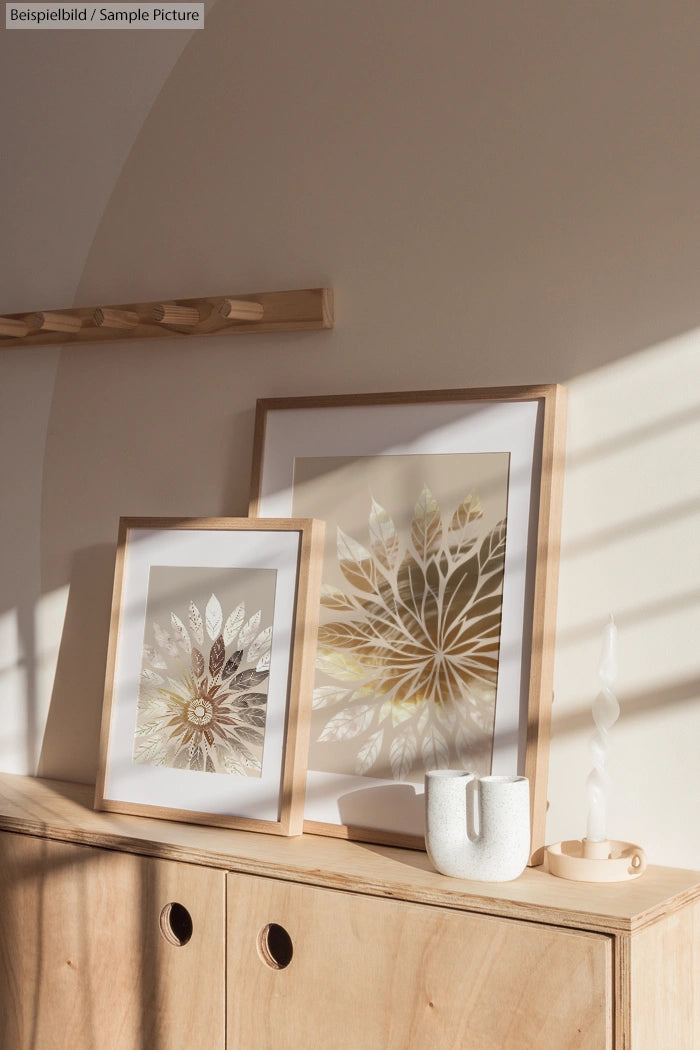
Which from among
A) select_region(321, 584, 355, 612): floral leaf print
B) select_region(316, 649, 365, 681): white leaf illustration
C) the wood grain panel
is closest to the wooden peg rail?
select_region(321, 584, 355, 612): floral leaf print

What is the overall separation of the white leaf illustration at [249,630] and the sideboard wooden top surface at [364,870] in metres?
0.29

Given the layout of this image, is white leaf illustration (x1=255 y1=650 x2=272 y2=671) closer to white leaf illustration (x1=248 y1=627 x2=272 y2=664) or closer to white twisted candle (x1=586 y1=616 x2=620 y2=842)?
white leaf illustration (x1=248 y1=627 x2=272 y2=664)

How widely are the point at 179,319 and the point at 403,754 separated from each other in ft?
2.73

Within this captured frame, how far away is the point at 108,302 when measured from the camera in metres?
2.10

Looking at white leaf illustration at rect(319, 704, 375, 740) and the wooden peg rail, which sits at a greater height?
the wooden peg rail

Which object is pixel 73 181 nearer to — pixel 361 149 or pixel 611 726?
pixel 361 149

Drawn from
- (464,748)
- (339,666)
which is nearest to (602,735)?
(464,748)

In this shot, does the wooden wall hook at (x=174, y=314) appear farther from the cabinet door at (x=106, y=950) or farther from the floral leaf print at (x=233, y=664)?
the cabinet door at (x=106, y=950)

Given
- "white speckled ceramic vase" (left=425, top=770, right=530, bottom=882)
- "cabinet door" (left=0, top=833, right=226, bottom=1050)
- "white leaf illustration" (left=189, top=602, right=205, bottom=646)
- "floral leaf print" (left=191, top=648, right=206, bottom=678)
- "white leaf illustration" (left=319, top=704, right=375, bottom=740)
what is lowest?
"cabinet door" (left=0, top=833, right=226, bottom=1050)

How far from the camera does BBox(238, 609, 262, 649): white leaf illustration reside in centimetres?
176

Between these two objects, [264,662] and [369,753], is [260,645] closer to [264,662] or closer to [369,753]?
[264,662]

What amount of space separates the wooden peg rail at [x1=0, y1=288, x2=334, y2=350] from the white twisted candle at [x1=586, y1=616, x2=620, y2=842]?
0.73 meters

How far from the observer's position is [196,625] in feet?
5.96

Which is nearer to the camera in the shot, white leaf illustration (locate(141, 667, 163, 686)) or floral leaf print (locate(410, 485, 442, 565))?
floral leaf print (locate(410, 485, 442, 565))
